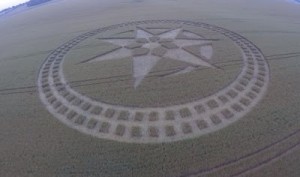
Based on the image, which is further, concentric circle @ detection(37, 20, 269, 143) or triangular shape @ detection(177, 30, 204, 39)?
triangular shape @ detection(177, 30, 204, 39)

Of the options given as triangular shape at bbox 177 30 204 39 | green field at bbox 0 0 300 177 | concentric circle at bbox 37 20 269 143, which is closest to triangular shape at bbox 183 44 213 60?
green field at bbox 0 0 300 177

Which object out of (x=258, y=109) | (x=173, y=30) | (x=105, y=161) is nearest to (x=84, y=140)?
(x=105, y=161)

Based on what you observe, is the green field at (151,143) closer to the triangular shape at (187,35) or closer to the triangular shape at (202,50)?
the triangular shape at (202,50)

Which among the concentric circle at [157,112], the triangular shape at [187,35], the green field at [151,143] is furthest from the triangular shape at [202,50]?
the concentric circle at [157,112]

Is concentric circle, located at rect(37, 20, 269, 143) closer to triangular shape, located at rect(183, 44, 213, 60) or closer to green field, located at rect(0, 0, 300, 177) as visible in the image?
green field, located at rect(0, 0, 300, 177)

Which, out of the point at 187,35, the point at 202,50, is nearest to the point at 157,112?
the point at 202,50

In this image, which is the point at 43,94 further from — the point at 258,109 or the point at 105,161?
the point at 258,109

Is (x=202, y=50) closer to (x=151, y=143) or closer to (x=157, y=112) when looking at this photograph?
(x=157, y=112)

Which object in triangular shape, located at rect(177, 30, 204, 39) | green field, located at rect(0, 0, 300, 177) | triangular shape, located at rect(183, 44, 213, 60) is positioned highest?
triangular shape, located at rect(177, 30, 204, 39)
